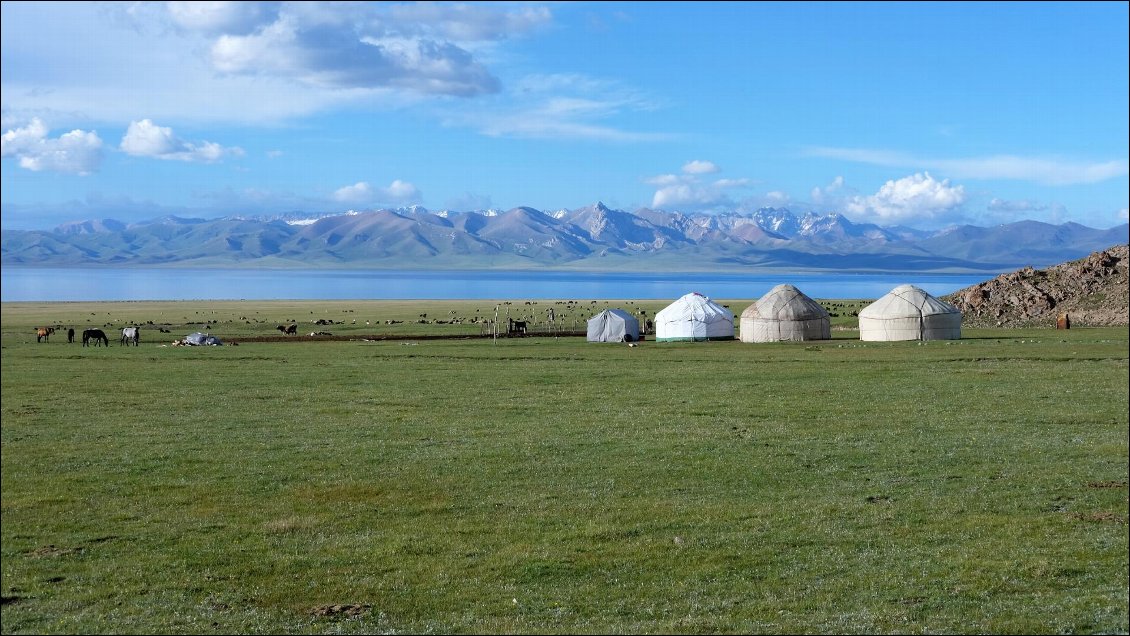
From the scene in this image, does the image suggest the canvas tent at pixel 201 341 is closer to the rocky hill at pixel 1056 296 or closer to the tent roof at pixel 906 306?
the tent roof at pixel 906 306

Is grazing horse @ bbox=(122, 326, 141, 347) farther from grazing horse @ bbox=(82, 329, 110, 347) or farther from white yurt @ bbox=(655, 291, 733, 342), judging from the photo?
white yurt @ bbox=(655, 291, 733, 342)

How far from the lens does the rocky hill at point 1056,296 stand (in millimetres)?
71750

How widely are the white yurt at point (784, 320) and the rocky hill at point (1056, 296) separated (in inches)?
714

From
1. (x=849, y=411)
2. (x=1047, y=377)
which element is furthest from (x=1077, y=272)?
(x=849, y=411)

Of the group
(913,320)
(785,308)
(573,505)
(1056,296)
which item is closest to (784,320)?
(785,308)

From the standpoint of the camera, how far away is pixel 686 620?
1251 centimetres

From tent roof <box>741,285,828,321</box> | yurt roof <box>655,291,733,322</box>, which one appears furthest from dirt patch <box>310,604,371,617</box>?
yurt roof <box>655,291,733,322</box>

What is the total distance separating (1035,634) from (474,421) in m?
19.1

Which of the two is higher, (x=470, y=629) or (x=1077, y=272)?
(x=1077, y=272)

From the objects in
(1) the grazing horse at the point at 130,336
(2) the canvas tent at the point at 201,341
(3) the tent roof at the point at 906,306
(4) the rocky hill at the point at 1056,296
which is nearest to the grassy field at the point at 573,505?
(3) the tent roof at the point at 906,306

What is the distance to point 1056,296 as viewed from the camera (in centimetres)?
7694

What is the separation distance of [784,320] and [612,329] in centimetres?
1018

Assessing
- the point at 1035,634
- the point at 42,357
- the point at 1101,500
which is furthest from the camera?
the point at 42,357

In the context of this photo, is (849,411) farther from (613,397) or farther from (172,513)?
(172,513)
